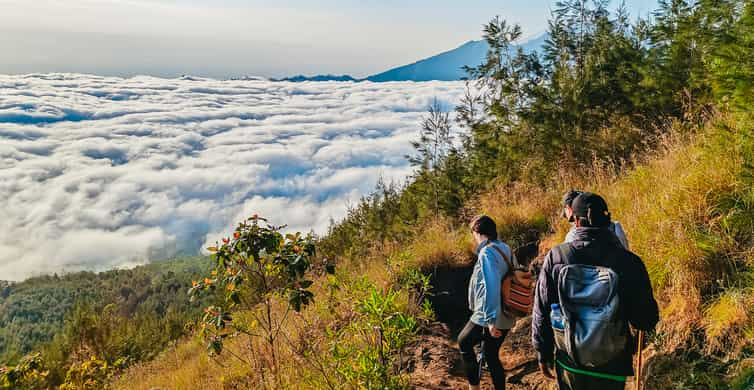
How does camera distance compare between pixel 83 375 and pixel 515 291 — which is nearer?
pixel 515 291

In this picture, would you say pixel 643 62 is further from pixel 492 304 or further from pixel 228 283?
pixel 228 283

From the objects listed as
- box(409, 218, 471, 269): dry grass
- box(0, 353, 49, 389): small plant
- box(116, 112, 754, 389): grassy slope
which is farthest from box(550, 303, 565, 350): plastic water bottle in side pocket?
box(0, 353, 49, 389): small plant

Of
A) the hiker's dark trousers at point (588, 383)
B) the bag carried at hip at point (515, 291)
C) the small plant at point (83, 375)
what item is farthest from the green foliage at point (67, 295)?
the hiker's dark trousers at point (588, 383)

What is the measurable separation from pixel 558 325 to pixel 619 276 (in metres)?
0.49

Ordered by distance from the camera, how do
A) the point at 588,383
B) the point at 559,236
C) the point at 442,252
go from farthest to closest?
the point at 442,252 < the point at 559,236 < the point at 588,383

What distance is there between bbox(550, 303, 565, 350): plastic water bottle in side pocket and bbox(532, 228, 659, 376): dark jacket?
5 cm

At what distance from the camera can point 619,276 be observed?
2709mm

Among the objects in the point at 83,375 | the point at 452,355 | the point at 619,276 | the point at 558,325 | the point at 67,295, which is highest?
the point at 619,276

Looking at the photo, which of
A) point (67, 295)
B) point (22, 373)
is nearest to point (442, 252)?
point (22, 373)

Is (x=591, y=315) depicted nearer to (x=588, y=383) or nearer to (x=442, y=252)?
(x=588, y=383)

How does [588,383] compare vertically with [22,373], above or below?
above

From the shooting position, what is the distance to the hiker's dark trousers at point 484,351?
3.89m

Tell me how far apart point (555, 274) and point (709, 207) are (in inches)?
97.2

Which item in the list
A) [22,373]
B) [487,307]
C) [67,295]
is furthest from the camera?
[67,295]
